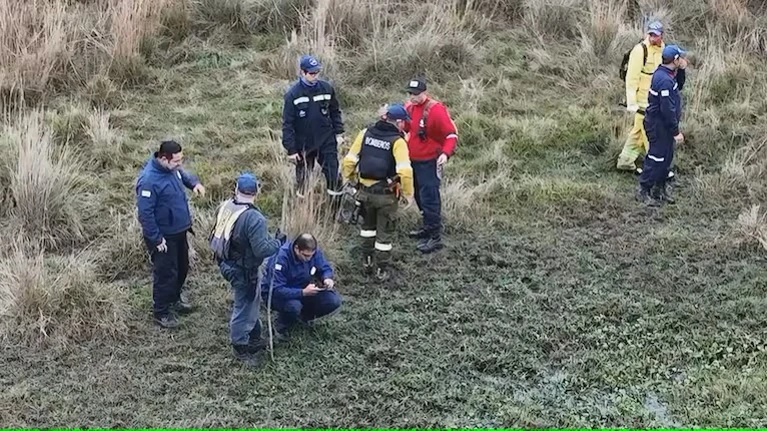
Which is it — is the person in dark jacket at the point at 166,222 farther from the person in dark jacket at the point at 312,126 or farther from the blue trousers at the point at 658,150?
the blue trousers at the point at 658,150

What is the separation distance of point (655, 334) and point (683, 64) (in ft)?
9.78

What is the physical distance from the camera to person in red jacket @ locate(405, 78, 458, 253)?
782 centimetres

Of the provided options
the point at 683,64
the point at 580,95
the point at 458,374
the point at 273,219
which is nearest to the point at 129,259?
the point at 273,219

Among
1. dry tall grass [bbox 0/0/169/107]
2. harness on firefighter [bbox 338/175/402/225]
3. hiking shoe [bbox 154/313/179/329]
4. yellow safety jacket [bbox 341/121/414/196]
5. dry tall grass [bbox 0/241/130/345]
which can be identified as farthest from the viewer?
dry tall grass [bbox 0/0/169/107]

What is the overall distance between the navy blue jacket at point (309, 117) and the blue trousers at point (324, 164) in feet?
0.19

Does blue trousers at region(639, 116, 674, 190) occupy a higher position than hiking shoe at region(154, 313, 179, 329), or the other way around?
blue trousers at region(639, 116, 674, 190)

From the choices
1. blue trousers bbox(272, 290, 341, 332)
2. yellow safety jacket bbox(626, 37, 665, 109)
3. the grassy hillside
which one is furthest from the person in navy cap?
blue trousers bbox(272, 290, 341, 332)

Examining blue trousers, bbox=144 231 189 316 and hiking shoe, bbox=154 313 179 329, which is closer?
blue trousers, bbox=144 231 189 316

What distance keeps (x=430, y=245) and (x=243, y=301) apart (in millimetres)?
2294

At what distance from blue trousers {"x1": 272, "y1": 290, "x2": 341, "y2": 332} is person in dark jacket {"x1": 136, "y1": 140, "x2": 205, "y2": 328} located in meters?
0.83

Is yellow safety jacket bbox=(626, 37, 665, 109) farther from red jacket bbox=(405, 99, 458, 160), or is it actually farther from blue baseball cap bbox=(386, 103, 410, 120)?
blue baseball cap bbox=(386, 103, 410, 120)

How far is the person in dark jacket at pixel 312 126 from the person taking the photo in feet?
26.7

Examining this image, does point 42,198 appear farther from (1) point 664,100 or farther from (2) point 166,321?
(1) point 664,100

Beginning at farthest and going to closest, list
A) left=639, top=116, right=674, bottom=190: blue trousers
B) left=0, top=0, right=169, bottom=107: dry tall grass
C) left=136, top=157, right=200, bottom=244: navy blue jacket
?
left=0, top=0, right=169, bottom=107: dry tall grass
left=639, top=116, right=674, bottom=190: blue trousers
left=136, top=157, right=200, bottom=244: navy blue jacket
